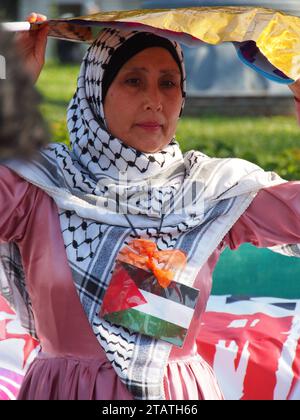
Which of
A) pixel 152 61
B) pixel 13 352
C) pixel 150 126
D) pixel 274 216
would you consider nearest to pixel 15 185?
pixel 150 126

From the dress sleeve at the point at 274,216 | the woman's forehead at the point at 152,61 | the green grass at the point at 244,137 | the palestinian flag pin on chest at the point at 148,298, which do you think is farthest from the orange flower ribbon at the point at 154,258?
the green grass at the point at 244,137

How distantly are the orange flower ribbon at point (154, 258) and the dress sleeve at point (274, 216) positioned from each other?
0.66ft

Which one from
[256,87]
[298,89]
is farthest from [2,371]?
[256,87]

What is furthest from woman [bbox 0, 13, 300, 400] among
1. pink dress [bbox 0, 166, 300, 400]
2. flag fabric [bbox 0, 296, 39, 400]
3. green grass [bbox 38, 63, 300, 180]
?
green grass [bbox 38, 63, 300, 180]

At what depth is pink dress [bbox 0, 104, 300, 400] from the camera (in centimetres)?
219

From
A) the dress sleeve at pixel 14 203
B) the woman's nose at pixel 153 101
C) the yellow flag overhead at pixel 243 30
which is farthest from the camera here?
the woman's nose at pixel 153 101

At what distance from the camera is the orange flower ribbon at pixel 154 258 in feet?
7.27

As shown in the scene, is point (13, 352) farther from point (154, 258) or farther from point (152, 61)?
point (152, 61)

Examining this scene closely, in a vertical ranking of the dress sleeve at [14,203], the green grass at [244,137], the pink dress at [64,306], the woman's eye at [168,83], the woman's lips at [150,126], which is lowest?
the green grass at [244,137]

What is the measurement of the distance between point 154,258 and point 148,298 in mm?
106

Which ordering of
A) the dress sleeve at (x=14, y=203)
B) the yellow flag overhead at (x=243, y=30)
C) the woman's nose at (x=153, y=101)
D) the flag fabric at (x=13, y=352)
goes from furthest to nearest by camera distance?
the flag fabric at (x=13, y=352) < the woman's nose at (x=153, y=101) < the dress sleeve at (x=14, y=203) < the yellow flag overhead at (x=243, y=30)

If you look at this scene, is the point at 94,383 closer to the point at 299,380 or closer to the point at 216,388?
the point at 216,388

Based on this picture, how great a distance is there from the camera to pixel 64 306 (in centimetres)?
219

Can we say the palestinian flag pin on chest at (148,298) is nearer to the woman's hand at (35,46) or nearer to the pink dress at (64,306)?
the pink dress at (64,306)
